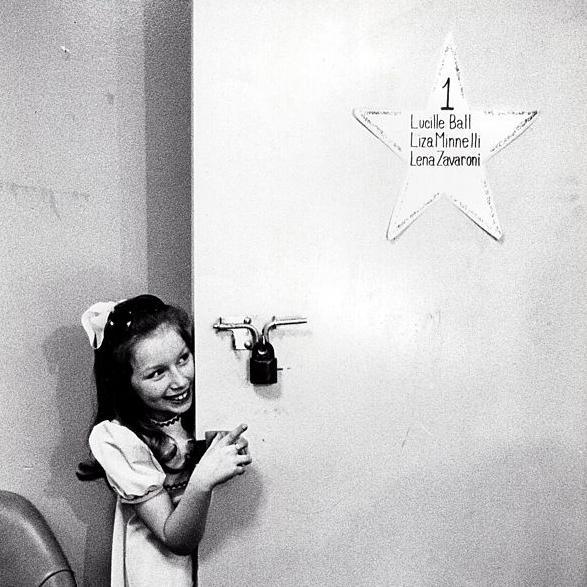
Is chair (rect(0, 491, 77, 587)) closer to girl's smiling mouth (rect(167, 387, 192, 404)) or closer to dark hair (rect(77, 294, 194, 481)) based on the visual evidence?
dark hair (rect(77, 294, 194, 481))

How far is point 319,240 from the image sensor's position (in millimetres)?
1546

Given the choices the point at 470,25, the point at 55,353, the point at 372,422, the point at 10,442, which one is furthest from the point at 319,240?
the point at 10,442

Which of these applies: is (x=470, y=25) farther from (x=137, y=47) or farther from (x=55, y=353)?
(x=55, y=353)

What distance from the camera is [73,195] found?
171 centimetres

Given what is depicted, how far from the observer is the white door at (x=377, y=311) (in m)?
1.52

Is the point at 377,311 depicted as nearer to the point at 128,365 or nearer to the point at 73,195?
the point at 128,365

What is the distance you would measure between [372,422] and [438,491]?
0.20 meters

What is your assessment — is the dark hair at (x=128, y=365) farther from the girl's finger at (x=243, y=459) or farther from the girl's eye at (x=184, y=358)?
the girl's finger at (x=243, y=459)

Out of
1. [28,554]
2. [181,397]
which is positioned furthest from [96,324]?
[28,554]

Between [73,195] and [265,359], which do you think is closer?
[265,359]

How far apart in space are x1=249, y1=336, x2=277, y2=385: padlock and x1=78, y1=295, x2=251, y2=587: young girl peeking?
10cm

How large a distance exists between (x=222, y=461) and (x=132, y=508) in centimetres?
24

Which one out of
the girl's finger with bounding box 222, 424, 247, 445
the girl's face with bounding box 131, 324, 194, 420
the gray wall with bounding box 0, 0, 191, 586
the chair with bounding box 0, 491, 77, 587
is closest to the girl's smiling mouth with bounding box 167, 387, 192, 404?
the girl's face with bounding box 131, 324, 194, 420

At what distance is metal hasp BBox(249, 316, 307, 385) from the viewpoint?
4.95 ft
